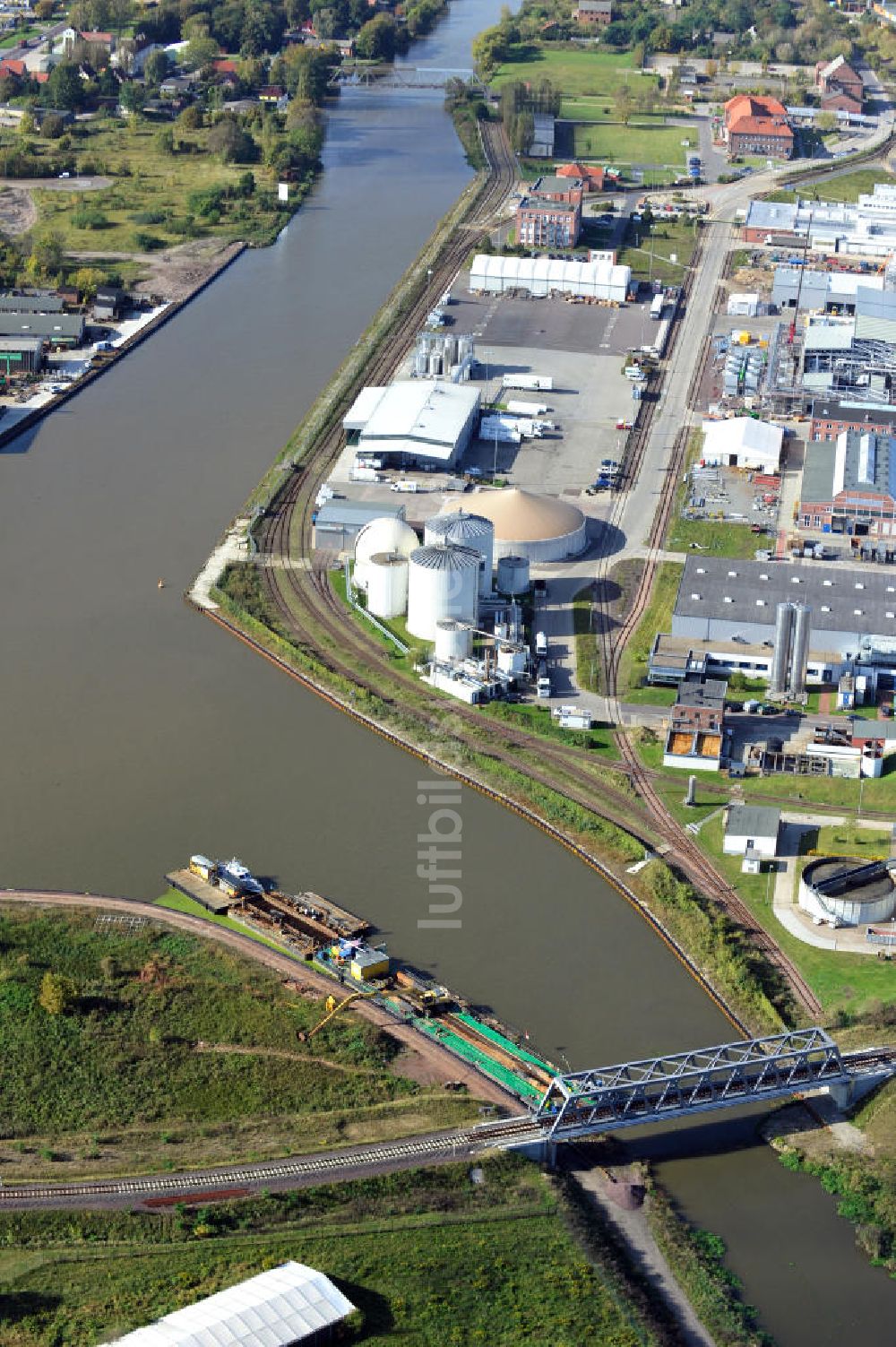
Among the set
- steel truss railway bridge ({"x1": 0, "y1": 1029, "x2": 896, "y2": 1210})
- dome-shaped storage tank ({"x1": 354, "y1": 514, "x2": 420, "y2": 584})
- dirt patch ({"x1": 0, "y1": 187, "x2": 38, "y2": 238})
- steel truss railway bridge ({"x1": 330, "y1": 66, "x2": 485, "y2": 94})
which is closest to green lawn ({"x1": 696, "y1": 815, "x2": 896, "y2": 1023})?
steel truss railway bridge ({"x1": 0, "y1": 1029, "x2": 896, "y2": 1210})

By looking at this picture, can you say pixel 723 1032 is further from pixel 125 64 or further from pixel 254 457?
pixel 125 64

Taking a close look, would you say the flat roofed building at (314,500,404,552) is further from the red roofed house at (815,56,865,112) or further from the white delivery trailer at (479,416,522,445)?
the red roofed house at (815,56,865,112)

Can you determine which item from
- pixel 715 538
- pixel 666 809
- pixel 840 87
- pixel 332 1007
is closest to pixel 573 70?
pixel 840 87

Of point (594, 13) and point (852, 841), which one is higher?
point (594, 13)

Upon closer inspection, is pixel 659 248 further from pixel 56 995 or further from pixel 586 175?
pixel 56 995

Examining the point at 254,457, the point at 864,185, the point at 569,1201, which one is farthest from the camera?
the point at 864,185

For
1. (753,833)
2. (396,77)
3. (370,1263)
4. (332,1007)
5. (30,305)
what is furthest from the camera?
(396,77)

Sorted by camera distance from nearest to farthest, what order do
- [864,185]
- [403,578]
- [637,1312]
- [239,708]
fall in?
1. [637,1312]
2. [239,708]
3. [403,578]
4. [864,185]

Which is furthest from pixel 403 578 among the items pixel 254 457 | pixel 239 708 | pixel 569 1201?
pixel 569 1201
